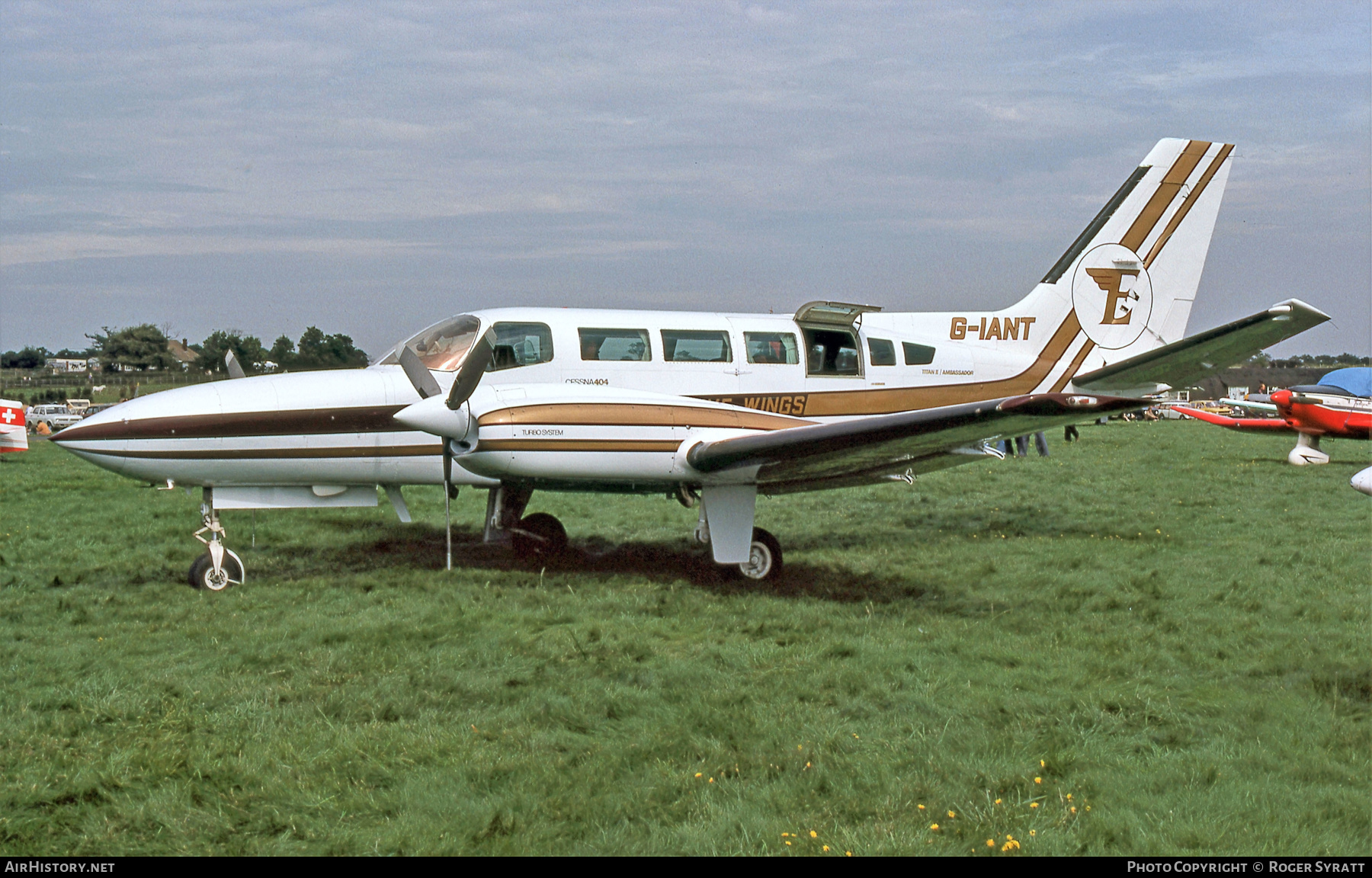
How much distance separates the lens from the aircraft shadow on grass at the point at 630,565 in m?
9.40

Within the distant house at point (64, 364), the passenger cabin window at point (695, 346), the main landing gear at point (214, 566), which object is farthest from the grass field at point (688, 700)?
the distant house at point (64, 364)

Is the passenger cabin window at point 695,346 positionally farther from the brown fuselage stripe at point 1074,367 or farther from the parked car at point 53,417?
the parked car at point 53,417

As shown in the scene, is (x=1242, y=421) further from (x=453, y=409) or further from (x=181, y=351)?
(x=181, y=351)

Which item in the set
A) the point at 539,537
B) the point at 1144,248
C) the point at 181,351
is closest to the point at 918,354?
the point at 1144,248

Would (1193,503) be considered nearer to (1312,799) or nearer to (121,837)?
(1312,799)

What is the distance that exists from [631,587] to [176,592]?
4.06m

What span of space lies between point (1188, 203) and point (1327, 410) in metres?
12.6

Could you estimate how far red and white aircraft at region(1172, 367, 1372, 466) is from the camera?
22.2m

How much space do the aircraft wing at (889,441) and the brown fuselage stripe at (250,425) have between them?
123 inches

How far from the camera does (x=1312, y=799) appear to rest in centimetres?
440

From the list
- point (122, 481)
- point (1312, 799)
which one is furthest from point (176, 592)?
point (122, 481)

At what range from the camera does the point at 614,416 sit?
935 cm

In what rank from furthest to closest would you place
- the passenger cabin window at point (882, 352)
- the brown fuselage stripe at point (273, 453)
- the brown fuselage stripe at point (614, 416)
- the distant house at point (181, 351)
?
the distant house at point (181, 351) < the passenger cabin window at point (882, 352) < the brown fuselage stripe at point (614, 416) < the brown fuselage stripe at point (273, 453)

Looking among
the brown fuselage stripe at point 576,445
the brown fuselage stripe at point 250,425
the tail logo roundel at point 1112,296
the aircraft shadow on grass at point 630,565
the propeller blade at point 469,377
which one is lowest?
the aircraft shadow on grass at point 630,565
